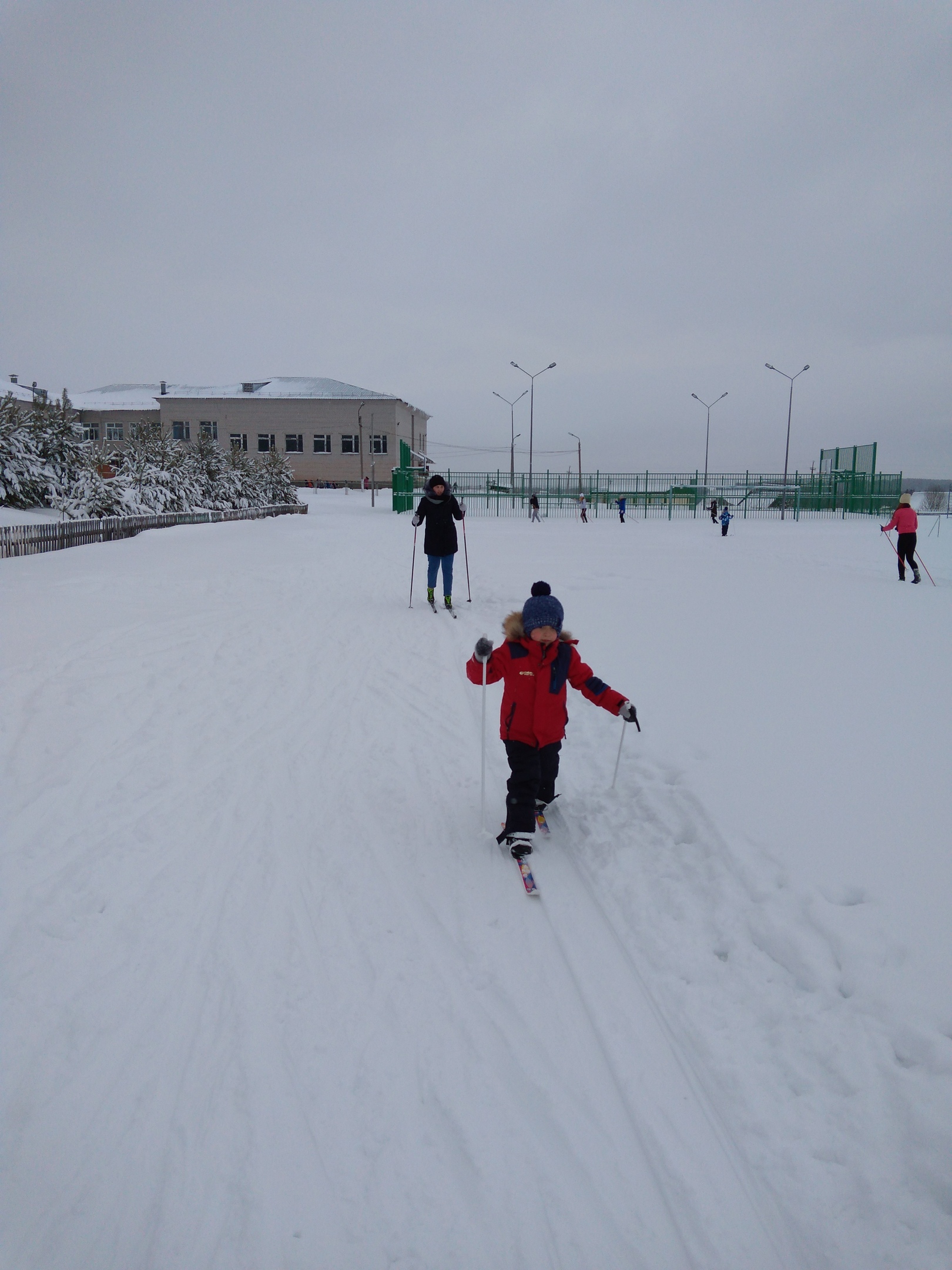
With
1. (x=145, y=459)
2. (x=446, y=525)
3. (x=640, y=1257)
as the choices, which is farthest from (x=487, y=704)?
(x=145, y=459)

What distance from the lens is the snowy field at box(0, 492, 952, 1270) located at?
2.23 meters

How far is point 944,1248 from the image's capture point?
6.88 feet

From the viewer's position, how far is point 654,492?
44.7m

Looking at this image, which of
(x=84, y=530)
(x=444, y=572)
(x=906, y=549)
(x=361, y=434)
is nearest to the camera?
(x=444, y=572)

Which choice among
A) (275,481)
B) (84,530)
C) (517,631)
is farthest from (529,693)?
(275,481)

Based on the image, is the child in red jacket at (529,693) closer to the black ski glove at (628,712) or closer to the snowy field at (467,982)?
the black ski glove at (628,712)

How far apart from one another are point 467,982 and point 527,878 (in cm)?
84

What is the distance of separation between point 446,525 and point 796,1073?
8.47m

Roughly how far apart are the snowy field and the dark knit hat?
1363mm

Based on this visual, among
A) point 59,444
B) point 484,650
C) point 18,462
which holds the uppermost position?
point 59,444

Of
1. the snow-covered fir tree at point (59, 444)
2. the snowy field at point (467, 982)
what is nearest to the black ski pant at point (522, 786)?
the snowy field at point (467, 982)

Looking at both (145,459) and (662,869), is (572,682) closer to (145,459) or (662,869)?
(662,869)

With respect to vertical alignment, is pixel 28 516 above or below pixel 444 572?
above

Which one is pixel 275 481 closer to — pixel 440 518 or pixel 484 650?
pixel 440 518
